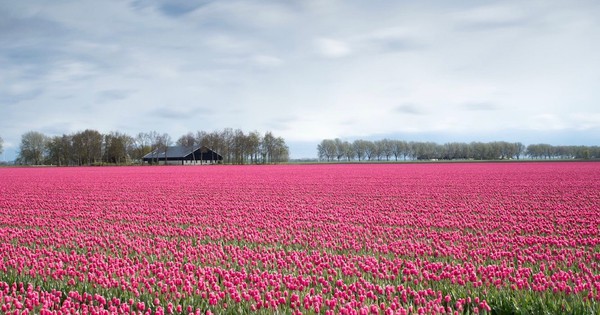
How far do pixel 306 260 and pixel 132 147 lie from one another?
141 metres

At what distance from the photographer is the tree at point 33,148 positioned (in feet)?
467

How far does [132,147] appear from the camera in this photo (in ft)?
458

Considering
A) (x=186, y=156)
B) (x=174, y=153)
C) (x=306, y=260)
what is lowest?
(x=306, y=260)

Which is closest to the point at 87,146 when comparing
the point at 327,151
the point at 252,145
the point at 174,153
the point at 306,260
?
the point at 174,153

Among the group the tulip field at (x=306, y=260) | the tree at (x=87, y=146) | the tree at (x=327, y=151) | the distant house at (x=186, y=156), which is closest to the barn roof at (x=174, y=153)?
the distant house at (x=186, y=156)

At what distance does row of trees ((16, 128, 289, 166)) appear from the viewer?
128m

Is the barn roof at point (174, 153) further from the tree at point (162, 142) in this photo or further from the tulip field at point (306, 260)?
the tulip field at point (306, 260)

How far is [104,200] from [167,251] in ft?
47.2

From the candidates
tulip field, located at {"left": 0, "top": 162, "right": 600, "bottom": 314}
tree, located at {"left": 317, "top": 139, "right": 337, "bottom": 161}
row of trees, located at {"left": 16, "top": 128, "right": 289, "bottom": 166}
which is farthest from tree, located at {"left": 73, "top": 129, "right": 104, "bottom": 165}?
tulip field, located at {"left": 0, "top": 162, "right": 600, "bottom": 314}

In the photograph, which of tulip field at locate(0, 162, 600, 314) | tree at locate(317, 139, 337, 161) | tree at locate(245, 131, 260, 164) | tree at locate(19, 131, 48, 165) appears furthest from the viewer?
tree at locate(317, 139, 337, 161)

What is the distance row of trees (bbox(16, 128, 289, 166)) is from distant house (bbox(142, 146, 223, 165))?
1.73 m

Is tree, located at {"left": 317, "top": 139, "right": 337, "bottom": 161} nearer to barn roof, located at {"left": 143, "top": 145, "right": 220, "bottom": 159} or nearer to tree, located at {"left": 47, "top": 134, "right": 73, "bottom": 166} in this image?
barn roof, located at {"left": 143, "top": 145, "right": 220, "bottom": 159}

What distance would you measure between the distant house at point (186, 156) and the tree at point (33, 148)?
35095 millimetres

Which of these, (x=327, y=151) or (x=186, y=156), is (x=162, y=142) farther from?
(x=327, y=151)
